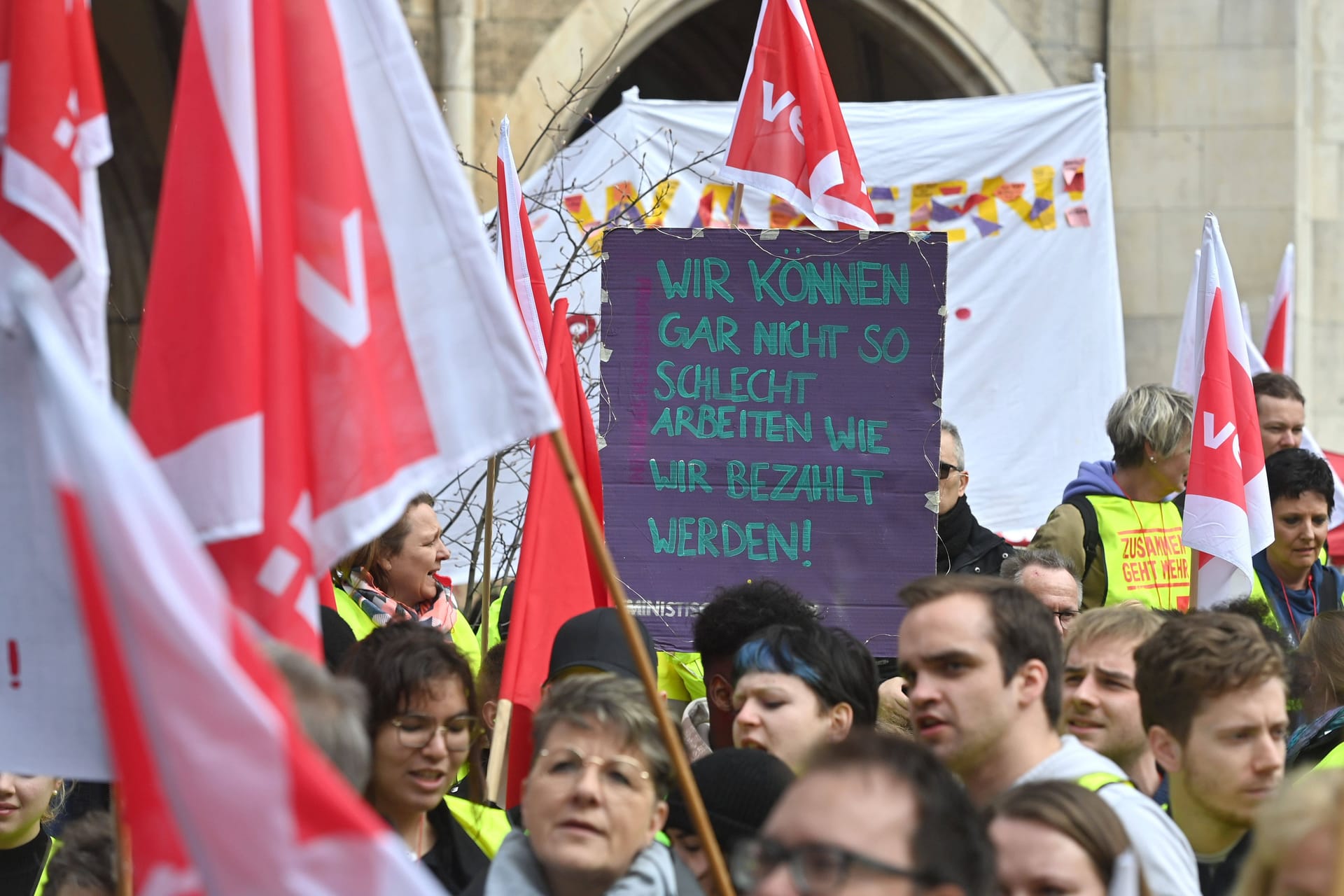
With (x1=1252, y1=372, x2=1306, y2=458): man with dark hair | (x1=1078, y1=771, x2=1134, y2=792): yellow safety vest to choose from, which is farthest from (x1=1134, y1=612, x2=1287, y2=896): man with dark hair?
(x1=1252, y1=372, x2=1306, y2=458): man with dark hair

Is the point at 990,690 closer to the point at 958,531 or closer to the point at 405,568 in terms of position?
the point at 405,568

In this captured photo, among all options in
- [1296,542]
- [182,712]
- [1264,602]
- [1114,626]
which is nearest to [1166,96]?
[1296,542]

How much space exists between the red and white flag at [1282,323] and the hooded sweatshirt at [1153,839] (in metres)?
7.08

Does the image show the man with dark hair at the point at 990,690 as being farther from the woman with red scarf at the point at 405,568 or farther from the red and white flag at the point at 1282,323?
the red and white flag at the point at 1282,323

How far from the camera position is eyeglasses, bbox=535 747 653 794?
9.82 ft

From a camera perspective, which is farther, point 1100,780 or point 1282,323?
point 1282,323

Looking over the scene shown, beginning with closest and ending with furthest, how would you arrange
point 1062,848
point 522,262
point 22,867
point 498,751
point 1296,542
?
point 1062,848, point 22,867, point 498,751, point 1296,542, point 522,262

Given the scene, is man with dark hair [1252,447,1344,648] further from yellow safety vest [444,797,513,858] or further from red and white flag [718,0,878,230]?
yellow safety vest [444,797,513,858]

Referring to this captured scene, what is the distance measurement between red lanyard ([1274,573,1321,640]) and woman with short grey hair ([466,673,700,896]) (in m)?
2.89

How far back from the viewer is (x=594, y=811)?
2.96m

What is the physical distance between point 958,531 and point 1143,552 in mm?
516

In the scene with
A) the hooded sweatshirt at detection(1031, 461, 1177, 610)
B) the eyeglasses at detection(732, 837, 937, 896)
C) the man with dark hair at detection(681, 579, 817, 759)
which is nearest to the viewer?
the eyeglasses at detection(732, 837, 937, 896)

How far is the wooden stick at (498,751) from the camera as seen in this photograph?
4.23m

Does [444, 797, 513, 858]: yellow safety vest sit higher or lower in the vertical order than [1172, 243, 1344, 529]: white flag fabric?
lower
